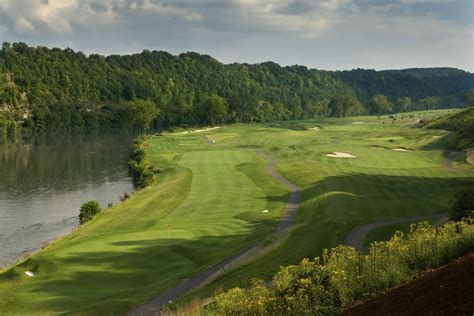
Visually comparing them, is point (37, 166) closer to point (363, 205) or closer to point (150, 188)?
point (150, 188)

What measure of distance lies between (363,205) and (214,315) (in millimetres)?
32296

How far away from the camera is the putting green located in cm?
2786

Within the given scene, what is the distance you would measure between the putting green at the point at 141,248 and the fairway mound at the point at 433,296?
14264 mm

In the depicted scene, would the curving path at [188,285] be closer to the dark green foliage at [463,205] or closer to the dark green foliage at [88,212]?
the dark green foliage at [463,205]

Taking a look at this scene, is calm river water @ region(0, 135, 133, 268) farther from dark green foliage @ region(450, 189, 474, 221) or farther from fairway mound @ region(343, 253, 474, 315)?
fairway mound @ region(343, 253, 474, 315)

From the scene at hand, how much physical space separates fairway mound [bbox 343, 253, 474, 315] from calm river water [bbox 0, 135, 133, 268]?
35.1 meters

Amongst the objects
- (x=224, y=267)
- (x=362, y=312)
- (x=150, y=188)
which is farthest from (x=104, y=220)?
(x=362, y=312)

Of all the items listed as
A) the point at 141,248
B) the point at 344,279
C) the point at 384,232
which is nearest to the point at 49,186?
the point at 141,248

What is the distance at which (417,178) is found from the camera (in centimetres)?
6306

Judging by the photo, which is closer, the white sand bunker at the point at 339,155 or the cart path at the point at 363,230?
the cart path at the point at 363,230

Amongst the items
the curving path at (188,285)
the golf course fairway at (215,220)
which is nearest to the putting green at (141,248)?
the golf course fairway at (215,220)

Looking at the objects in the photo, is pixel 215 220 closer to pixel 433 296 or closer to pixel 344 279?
pixel 344 279

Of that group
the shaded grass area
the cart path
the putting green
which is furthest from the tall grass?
the cart path

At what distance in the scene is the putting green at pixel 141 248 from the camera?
2786 centimetres
